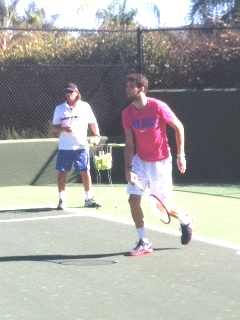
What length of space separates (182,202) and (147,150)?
4.39 meters

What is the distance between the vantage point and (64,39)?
64.5 feet

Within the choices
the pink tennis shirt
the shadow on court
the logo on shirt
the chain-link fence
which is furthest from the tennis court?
the chain-link fence

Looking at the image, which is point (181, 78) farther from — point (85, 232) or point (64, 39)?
point (85, 232)

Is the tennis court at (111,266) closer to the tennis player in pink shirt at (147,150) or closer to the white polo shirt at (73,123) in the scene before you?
the tennis player in pink shirt at (147,150)

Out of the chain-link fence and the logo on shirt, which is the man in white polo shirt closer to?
the logo on shirt

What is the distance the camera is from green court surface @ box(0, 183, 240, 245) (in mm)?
11227

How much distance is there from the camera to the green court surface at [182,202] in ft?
36.8

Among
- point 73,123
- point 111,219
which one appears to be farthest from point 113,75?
point 111,219

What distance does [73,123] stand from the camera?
505 inches

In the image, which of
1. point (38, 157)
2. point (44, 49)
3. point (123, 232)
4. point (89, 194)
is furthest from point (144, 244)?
point (44, 49)

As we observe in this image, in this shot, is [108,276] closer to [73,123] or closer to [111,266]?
[111,266]

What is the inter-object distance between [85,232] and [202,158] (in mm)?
6120

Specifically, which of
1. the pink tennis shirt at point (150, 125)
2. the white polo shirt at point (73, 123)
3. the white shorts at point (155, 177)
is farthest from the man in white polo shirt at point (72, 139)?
the pink tennis shirt at point (150, 125)

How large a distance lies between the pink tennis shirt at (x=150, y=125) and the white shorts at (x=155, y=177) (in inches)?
3.1
